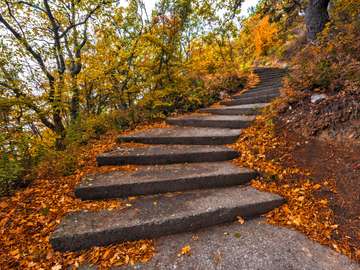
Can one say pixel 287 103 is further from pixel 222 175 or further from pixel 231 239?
pixel 231 239

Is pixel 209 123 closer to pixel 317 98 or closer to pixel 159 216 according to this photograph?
pixel 317 98

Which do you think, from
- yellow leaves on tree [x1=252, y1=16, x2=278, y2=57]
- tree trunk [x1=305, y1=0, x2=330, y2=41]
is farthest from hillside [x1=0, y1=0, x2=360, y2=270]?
yellow leaves on tree [x1=252, y1=16, x2=278, y2=57]

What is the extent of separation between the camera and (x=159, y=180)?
2.41 meters

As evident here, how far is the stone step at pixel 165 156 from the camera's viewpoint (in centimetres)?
290

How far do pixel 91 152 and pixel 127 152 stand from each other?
709 millimetres

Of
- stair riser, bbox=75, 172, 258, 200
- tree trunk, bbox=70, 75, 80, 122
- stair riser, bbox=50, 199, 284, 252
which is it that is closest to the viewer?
stair riser, bbox=50, 199, 284, 252

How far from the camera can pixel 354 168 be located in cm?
229

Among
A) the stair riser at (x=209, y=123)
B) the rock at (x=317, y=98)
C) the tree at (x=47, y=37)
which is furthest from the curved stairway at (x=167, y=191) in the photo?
the tree at (x=47, y=37)

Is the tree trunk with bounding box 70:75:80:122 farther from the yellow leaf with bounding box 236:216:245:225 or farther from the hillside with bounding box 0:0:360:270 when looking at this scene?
the yellow leaf with bounding box 236:216:245:225

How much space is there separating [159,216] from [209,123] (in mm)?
2473

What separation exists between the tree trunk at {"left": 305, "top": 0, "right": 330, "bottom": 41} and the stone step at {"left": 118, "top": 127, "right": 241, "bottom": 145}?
497cm

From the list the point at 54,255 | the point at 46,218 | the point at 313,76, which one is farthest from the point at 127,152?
the point at 313,76

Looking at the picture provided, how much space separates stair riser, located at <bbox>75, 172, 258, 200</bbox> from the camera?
2.31 metres

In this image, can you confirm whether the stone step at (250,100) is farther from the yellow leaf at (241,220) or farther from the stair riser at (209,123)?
the yellow leaf at (241,220)
